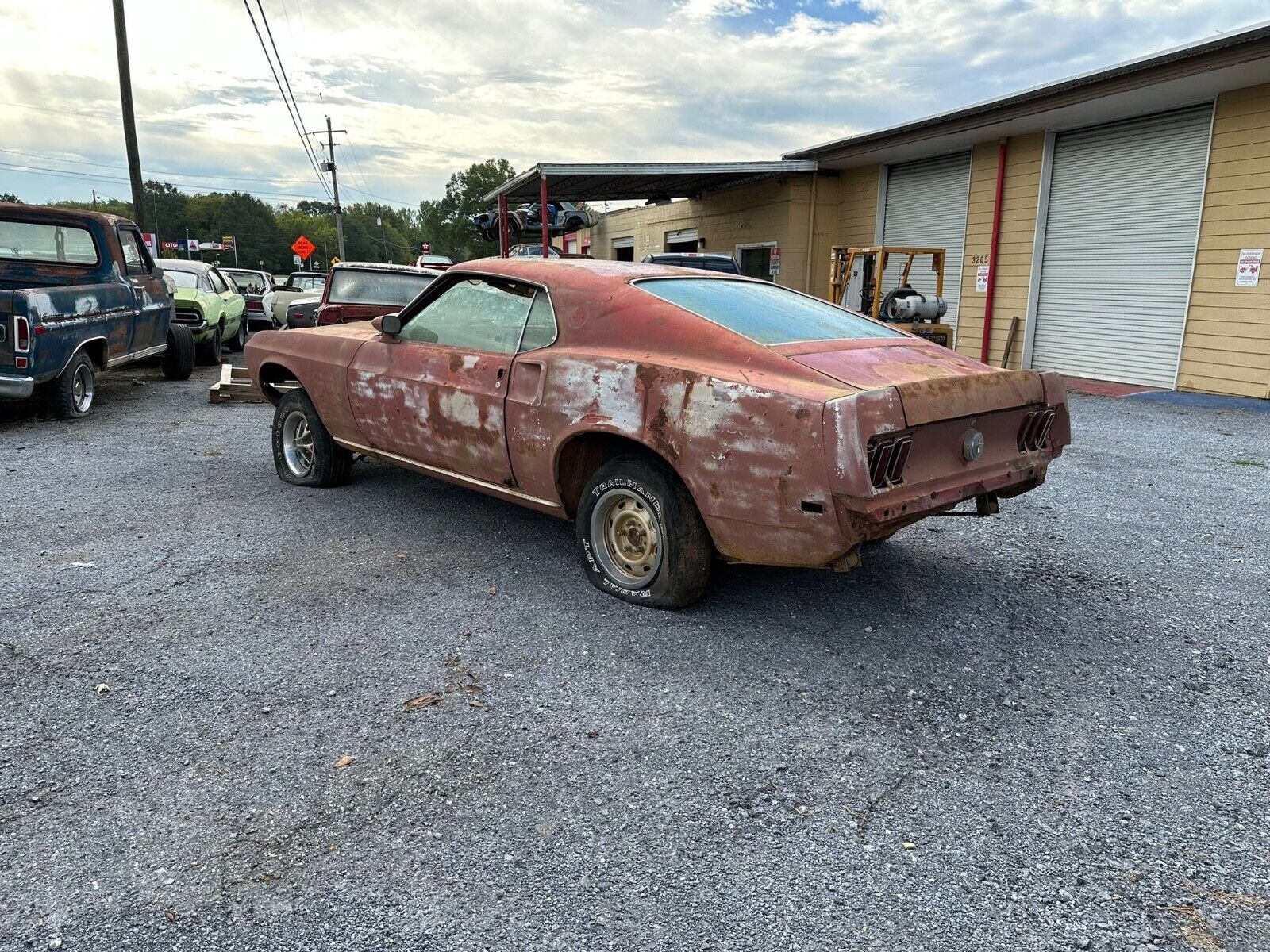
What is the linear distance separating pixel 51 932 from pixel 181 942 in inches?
12.0

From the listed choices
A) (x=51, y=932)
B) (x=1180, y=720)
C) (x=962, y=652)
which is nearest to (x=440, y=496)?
(x=962, y=652)

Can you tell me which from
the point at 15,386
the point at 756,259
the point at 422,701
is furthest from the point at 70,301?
the point at 756,259

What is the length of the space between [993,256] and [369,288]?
1036cm

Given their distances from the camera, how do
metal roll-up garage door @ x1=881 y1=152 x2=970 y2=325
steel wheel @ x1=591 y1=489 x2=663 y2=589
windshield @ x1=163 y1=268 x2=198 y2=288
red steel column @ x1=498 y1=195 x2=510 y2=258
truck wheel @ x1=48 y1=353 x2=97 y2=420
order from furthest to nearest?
1. red steel column @ x1=498 y1=195 x2=510 y2=258
2. metal roll-up garage door @ x1=881 y1=152 x2=970 y2=325
3. windshield @ x1=163 y1=268 x2=198 y2=288
4. truck wheel @ x1=48 y1=353 x2=97 y2=420
5. steel wheel @ x1=591 y1=489 x2=663 y2=589

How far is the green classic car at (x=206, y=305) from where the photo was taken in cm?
1256

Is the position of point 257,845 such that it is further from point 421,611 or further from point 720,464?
point 720,464

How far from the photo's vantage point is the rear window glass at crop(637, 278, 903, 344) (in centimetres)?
383

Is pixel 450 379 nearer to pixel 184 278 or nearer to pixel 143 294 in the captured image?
pixel 143 294

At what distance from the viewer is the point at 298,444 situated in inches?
234

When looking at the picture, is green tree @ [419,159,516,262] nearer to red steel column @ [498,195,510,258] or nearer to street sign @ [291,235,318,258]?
street sign @ [291,235,318,258]

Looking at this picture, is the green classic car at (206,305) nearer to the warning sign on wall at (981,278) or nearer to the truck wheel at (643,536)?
the truck wheel at (643,536)

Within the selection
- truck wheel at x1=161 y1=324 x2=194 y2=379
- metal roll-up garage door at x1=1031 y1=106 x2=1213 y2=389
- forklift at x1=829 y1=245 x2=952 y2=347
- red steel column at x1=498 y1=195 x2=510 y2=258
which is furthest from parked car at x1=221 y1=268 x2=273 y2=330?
metal roll-up garage door at x1=1031 y1=106 x2=1213 y2=389

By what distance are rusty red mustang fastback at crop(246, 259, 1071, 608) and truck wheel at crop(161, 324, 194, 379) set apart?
7.74 meters

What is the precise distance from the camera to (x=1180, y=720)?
9.68 ft
